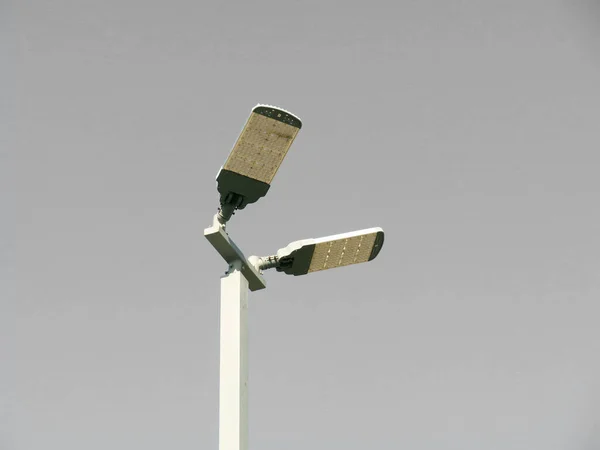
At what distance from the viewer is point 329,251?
5.52 m

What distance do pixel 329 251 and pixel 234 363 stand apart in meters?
1.23

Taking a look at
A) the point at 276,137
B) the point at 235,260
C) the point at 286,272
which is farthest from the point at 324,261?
the point at 276,137

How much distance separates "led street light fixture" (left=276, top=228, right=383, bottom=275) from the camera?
17.9 ft

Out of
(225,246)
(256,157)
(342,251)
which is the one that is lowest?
(225,246)

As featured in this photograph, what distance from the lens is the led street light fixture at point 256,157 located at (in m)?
4.77

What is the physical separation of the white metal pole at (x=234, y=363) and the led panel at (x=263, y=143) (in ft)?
2.12

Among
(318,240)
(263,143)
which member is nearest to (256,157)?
(263,143)

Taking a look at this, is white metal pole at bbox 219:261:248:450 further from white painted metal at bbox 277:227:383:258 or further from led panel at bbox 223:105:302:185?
led panel at bbox 223:105:302:185

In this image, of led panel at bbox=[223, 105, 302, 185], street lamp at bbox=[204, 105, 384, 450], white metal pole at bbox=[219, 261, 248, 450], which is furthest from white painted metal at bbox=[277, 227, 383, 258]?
led panel at bbox=[223, 105, 302, 185]

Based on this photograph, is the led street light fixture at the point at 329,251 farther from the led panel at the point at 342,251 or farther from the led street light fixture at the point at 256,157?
the led street light fixture at the point at 256,157

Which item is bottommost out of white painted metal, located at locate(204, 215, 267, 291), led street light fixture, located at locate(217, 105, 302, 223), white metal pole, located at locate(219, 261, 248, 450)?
white metal pole, located at locate(219, 261, 248, 450)

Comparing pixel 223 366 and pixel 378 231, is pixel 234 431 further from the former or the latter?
pixel 378 231

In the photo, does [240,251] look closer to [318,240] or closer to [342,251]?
[318,240]

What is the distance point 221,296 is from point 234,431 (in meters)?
0.93
